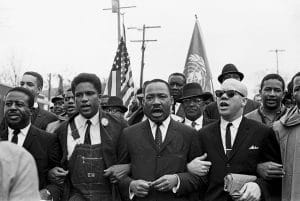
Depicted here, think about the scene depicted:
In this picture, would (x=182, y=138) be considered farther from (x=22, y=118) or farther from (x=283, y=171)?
(x=22, y=118)

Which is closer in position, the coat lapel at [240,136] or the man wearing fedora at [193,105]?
the coat lapel at [240,136]

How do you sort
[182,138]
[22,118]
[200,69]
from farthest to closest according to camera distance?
[200,69] < [22,118] < [182,138]

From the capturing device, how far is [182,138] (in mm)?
5145

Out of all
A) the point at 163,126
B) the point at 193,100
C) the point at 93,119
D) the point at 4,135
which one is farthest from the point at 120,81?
the point at 163,126

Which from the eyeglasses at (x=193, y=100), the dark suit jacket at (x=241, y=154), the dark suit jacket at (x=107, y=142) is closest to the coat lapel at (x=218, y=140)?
the dark suit jacket at (x=241, y=154)

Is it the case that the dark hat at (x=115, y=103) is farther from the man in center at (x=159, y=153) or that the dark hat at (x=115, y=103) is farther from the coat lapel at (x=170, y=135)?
the coat lapel at (x=170, y=135)

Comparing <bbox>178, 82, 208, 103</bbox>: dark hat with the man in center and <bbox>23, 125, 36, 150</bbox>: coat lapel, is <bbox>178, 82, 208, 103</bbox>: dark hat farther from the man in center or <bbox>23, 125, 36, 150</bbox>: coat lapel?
<bbox>23, 125, 36, 150</bbox>: coat lapel

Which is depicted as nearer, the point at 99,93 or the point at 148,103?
the point at 148,103

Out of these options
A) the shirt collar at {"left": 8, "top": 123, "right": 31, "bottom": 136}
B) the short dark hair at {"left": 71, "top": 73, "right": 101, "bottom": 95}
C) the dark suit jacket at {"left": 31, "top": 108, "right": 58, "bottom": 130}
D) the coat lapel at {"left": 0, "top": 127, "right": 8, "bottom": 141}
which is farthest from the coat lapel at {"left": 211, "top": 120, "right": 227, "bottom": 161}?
the dark suit jacket at {"left": 31, "top": 108, "right": 58, "bottom": 130}

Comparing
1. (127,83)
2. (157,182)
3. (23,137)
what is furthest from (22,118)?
(127,83)

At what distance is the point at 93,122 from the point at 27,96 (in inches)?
32.2

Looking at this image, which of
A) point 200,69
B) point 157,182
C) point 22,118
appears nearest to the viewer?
point 157,182

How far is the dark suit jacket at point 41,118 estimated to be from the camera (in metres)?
6.47

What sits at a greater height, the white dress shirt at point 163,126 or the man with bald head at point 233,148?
the white dress shirt at point 163,126
